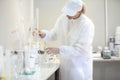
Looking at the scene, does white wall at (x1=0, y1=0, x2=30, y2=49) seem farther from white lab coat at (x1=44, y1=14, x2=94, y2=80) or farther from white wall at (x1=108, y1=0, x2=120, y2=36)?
white wall at (x1=108, y1=0, x2=120, y2=36)

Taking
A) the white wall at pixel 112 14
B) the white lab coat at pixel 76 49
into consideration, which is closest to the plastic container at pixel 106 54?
the white wall at pixel 112 14

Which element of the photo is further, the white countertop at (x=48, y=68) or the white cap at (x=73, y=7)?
the white cap at (x=73, y=7)

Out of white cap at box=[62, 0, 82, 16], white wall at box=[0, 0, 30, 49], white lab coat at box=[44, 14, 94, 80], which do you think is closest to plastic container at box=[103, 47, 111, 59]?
white lab coat at box=[44, 14, 94, 80]

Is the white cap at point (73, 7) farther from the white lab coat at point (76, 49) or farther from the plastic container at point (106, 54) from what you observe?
the plastic container at point (106, 54)

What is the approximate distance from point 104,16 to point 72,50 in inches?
49.4

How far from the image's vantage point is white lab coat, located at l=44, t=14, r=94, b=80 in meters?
2.06

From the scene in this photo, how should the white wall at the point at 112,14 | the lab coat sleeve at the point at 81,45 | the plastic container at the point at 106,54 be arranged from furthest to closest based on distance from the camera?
the white wall at the point at 112,14 → the plastic container at the point at 106,54 → the lab coat sleeve at the point at 81,45

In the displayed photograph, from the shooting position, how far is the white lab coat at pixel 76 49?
2064 mm

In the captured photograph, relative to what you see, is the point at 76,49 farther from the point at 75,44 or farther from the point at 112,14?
the point at 112,14

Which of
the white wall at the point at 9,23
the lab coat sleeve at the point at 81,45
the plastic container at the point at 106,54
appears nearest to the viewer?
the white wall at the point at 9,23

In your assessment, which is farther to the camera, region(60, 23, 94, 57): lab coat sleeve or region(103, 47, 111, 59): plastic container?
region(103, 47, 111, 59): plastic container

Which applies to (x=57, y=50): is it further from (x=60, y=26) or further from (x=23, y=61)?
(x=23, y=61)

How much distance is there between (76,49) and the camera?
2.06 meters

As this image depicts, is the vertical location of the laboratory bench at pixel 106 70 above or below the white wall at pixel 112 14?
below
